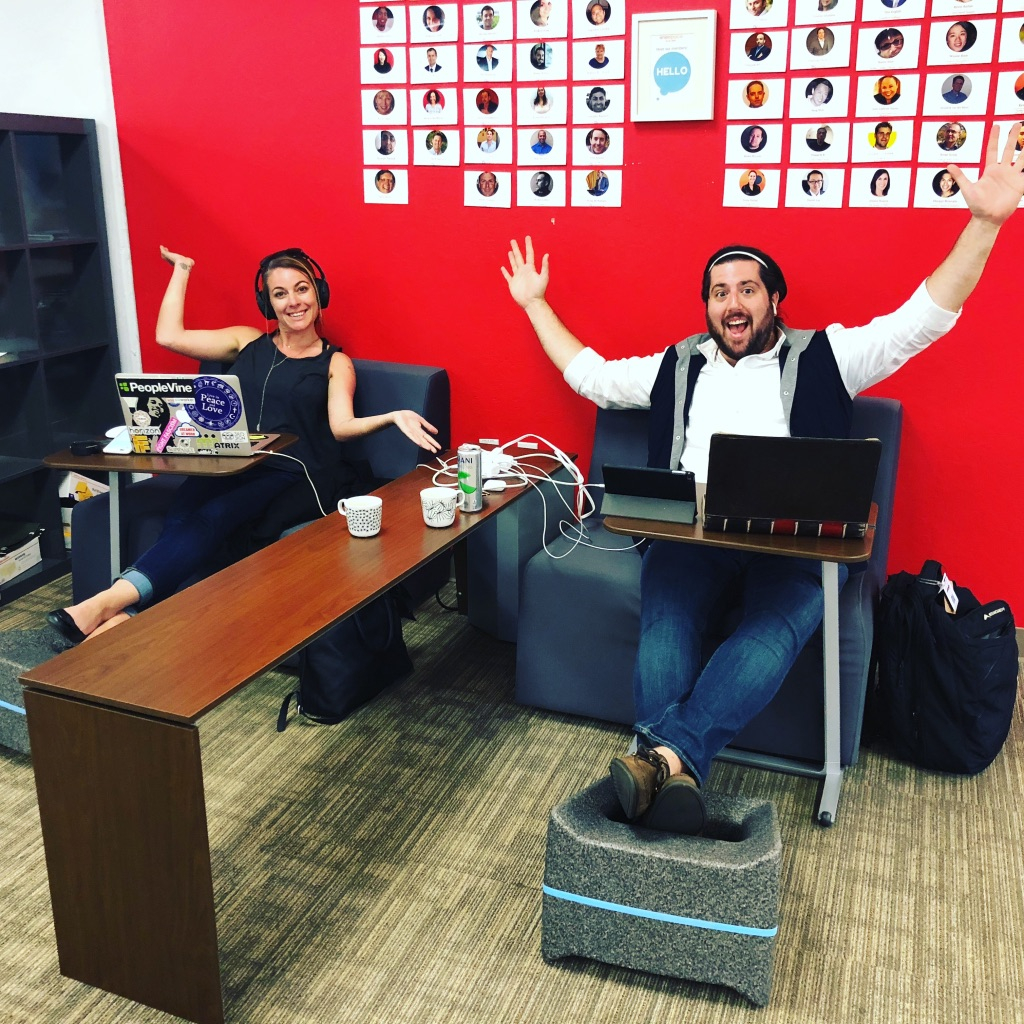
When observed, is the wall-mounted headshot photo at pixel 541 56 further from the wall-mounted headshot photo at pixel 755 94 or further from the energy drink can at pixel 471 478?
the energy drink can at pixel 471 478

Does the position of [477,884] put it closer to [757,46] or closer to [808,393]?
[808,393]

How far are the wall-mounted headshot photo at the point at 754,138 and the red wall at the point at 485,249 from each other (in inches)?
2.6

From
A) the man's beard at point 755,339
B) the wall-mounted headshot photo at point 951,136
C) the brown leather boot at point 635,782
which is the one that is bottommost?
the brown leather boot at point 635,782

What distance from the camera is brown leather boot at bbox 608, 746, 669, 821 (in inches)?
71.8

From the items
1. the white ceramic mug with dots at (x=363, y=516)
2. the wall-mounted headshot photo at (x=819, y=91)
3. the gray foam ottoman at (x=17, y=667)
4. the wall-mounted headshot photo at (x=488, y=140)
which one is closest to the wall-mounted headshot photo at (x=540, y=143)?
the wall-mounted headshot photo at (x=488, y=140)

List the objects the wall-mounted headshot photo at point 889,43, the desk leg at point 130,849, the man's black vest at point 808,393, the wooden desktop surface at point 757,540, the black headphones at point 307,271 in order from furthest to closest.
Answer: the black headphones at point 307,271 < the wall-mounted headshot photo at point 889,43 < the man's black vest at point 808,393 < the wooden desktop surface at point 757,540 < the desk leg at point 130,849

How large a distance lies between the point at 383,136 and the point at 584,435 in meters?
1.13

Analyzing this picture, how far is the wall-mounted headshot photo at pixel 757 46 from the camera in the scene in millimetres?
2748

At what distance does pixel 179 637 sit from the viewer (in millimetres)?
1860

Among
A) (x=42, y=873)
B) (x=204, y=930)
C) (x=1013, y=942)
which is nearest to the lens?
(x=204, y=930)

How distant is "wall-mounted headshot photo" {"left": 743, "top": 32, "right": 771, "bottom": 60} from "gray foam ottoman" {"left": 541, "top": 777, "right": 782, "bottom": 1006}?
6.53 ft

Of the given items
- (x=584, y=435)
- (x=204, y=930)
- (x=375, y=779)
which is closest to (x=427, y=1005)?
(x=204, y=930)

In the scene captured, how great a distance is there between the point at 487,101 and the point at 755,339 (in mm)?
1169

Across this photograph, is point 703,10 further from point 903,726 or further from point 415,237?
point 903,726
